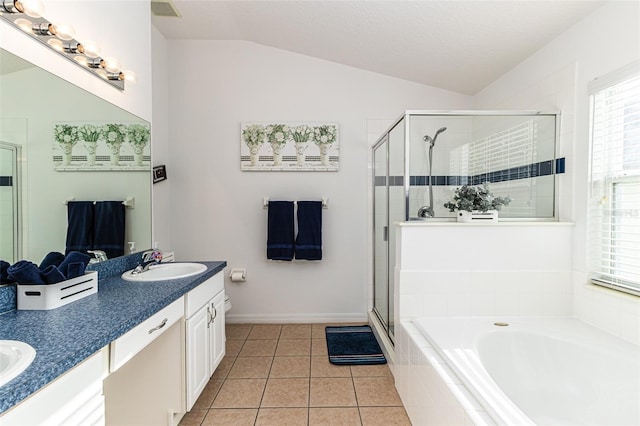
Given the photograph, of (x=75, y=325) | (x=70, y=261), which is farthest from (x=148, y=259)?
(x=75, y=325)

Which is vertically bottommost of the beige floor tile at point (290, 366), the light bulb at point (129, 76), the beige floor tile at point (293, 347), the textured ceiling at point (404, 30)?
the beige floor tile at point (290, 366)

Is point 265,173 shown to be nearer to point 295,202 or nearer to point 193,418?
point 295,202

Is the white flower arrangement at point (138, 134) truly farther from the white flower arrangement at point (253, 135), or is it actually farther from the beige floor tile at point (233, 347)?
the beige floor tile at point (233, 347)

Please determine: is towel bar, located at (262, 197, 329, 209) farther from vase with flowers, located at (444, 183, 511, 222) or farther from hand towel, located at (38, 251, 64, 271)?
hand towel, located at (38, 251, 64, 271)

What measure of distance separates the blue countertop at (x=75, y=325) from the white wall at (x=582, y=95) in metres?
2.21

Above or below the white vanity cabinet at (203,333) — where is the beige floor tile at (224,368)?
below

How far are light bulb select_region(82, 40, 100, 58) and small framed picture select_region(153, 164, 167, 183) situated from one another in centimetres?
123

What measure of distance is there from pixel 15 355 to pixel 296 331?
2271 mm

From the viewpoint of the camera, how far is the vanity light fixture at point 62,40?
4.11 ft

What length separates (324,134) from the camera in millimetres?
3061

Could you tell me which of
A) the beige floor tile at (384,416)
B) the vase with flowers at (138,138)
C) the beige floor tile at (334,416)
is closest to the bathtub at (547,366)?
the beige floor tile at (384,416)

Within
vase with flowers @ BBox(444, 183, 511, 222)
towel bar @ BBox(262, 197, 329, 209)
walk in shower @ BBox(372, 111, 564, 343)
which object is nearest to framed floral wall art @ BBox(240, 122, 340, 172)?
towel bar @ BBox(262, 197, 329, 209)

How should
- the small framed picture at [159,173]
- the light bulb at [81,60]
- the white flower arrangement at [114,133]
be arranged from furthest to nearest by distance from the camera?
the small framed picture at [159,173], the white flower arrangement at [114,133], the light bulb at [81,60]

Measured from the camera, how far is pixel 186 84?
3074mm
